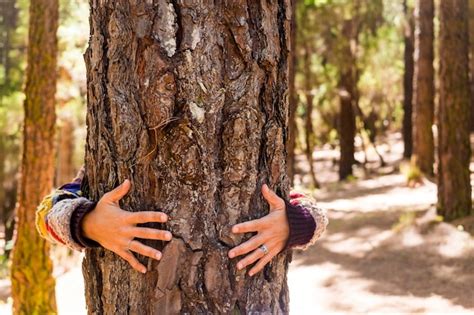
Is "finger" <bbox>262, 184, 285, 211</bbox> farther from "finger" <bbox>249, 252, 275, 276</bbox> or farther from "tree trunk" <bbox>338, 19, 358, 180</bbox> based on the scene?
"tree trunk" <bbox>338, 19, 358, 180</bbox>

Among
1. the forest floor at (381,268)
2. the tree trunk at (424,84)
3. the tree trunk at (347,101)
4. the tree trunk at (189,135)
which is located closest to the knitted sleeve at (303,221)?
the tree trunk at (189,135)

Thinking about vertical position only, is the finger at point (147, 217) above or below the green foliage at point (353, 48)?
below

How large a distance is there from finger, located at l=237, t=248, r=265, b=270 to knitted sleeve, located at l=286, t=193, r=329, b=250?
0.13 m

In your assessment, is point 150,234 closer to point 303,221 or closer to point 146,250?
point 146,250

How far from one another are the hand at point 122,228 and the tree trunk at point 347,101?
1818cm

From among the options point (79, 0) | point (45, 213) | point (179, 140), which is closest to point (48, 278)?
point (45, 213)

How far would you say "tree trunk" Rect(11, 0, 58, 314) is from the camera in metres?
6.88

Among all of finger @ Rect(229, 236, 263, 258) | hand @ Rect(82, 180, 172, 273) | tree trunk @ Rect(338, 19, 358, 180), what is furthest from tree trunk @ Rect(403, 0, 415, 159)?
hand @ Rect(82, 180, 172, 273)

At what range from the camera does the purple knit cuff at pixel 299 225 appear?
7.50 ft

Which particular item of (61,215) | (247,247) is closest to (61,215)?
(61,215)

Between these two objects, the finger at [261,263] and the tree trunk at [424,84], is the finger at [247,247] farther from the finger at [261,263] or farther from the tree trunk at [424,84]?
the tree trunk at [424,84]

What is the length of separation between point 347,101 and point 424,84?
6452 mm

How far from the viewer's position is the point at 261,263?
2211 mm

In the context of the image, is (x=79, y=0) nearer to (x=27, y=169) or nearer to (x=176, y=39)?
(x=27, y=169)
